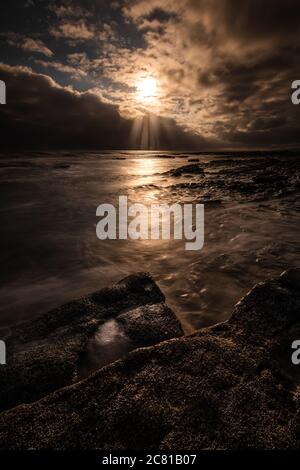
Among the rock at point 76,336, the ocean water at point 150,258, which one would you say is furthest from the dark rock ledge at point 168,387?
the ocean water at point 150,258

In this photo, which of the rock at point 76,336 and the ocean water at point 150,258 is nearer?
the rock at point 76,336

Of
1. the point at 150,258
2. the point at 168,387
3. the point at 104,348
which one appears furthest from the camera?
the point at 150,258

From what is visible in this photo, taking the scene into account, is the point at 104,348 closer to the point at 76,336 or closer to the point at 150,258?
the point at 76,336

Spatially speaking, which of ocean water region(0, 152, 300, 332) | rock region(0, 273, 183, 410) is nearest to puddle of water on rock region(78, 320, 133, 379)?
rock region(0, 273, 183, 410)

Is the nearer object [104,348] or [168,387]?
[168,387]

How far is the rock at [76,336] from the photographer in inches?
66.6

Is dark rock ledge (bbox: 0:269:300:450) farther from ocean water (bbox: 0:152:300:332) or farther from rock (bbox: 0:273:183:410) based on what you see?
ocean water (bbox: 0:152:300:332)

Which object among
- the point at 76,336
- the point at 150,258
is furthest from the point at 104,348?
the point at 150,258

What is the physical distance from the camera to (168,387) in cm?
154

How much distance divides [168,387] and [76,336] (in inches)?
32.5

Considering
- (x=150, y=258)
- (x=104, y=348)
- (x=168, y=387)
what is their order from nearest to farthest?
1. (x=168, y=387)
2. (x=104, y=348)
3. (x=150, y=258)

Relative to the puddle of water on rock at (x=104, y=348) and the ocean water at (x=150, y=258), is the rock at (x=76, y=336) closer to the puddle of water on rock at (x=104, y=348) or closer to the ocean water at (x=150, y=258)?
the puddle of water on rock at (x=104, y=348)

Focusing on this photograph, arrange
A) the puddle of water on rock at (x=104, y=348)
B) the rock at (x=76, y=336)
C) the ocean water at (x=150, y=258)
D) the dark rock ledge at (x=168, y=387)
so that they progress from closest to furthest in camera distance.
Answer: the dark rock ledge at (x=168, y=387)
the rock at (x=76, y=336)
the puddle of water on rock at (x=104, y=348)
the ocean water at (x=150, y=258)

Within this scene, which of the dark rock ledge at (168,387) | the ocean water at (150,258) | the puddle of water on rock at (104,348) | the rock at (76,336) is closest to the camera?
the dark rock ledge at (168,387)
